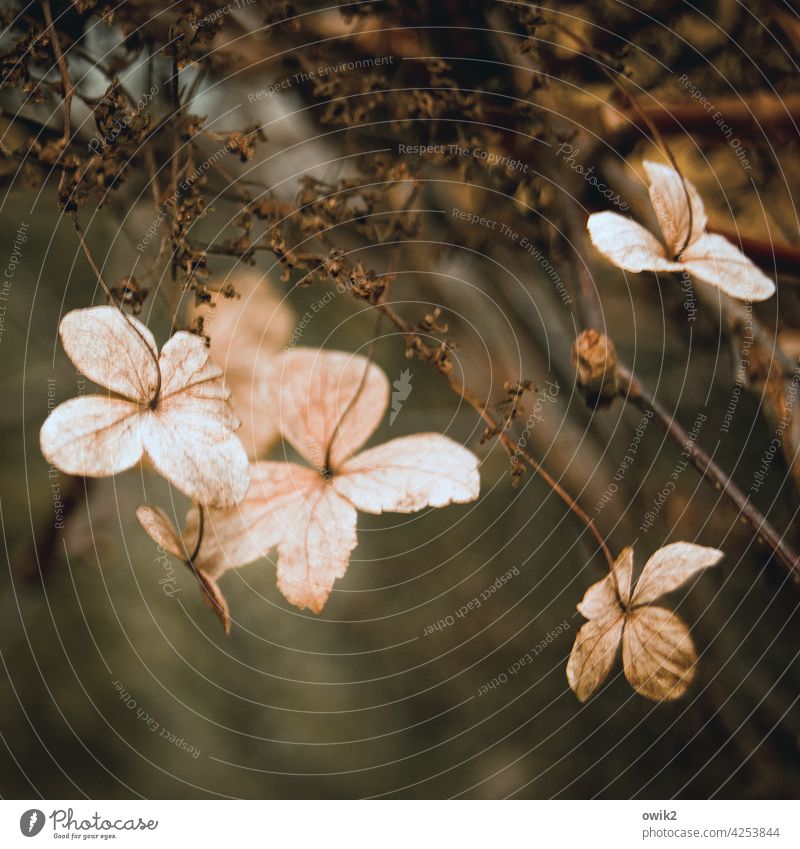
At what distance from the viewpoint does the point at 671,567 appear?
1.32ft

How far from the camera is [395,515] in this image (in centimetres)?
38

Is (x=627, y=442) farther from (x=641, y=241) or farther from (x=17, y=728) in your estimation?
(x=17, y=728)

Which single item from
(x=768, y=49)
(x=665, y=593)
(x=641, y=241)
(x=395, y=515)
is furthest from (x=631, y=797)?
(x=768, y=49)

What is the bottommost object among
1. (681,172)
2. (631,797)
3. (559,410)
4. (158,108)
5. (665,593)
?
(631,797)

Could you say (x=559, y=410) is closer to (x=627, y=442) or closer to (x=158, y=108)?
(x=627, y=442)

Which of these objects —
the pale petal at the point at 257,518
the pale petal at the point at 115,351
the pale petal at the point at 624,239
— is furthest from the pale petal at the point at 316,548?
the pale petal at the point at 624,239

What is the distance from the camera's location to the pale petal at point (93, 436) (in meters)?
0.36

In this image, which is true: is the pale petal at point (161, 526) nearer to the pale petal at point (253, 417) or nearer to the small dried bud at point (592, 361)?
the pale petal at point (253, 417)

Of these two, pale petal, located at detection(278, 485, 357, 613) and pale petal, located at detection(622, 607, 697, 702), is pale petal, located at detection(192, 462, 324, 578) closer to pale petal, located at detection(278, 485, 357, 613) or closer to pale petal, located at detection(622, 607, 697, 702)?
pale petal, located at detection(278, 485, 357, 613)

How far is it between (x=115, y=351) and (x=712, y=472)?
37 cm

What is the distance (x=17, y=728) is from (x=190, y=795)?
0.36ft

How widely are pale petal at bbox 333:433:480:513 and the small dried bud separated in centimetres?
8

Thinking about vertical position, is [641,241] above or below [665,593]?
above

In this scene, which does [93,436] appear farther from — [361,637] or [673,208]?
[673,208]
